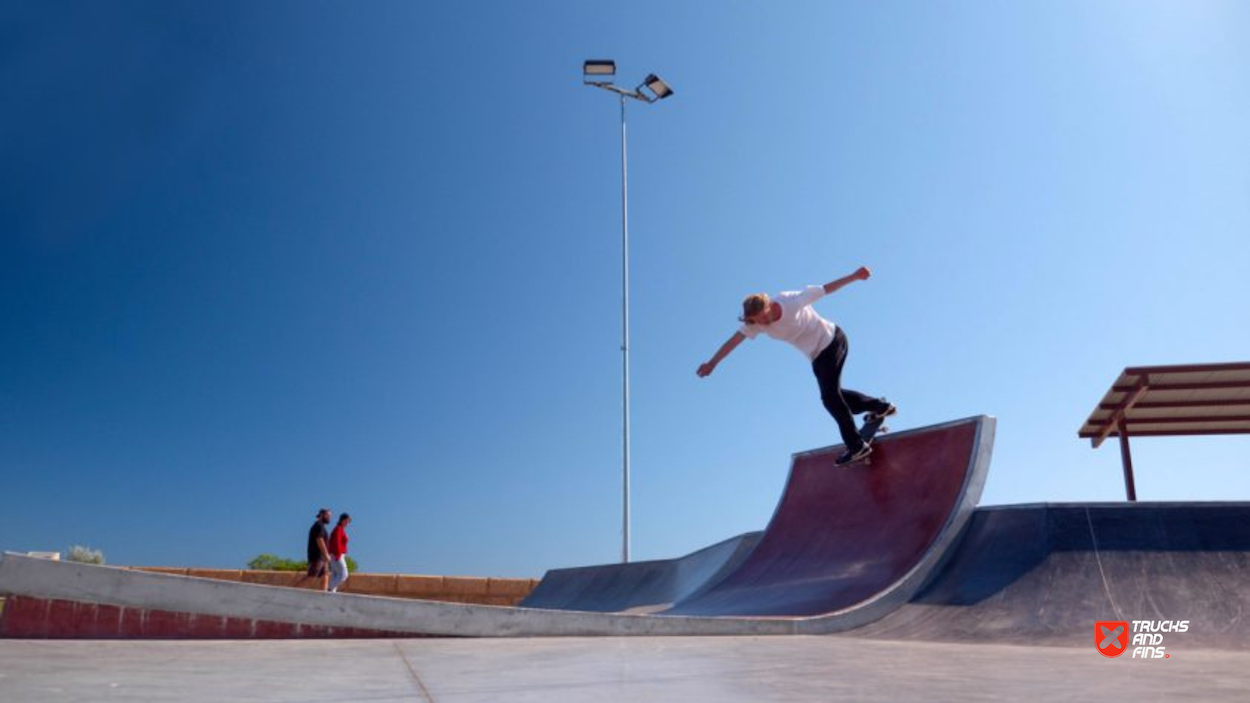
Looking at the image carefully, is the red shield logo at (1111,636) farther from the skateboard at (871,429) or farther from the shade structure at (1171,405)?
the shade structure at (1171,405)

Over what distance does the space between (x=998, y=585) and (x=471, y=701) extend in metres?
4.53

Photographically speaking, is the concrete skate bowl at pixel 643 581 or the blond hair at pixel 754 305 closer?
the blond hair at pixel 754 305

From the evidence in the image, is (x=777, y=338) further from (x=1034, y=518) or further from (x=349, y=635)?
(x=349, y=635)

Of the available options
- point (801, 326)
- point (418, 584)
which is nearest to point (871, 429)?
point (801, 326)

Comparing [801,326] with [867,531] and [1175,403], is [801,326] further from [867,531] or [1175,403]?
[1175,403]

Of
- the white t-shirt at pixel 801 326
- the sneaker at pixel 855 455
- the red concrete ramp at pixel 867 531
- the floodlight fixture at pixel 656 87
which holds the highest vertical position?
the floodlight fixture at pixel 656 87

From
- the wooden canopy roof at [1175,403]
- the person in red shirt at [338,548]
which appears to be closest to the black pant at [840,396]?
the wooden canopy roof at [1175,403]

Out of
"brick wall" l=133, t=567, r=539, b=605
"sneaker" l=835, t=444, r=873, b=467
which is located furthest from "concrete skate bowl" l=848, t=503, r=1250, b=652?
"brick wall" l=133, t=567, r=539, b=605

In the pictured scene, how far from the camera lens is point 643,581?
36.8 ft

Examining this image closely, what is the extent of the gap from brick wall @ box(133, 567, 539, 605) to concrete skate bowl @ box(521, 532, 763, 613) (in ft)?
11.3

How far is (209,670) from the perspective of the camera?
2648 millimetres

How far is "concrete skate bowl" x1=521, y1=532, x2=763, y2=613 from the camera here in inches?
368

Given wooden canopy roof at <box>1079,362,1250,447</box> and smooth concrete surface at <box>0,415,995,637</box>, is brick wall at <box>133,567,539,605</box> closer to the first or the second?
smooth concrete surface at <box>0,415,995,637</box>

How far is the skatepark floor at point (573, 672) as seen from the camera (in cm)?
218
